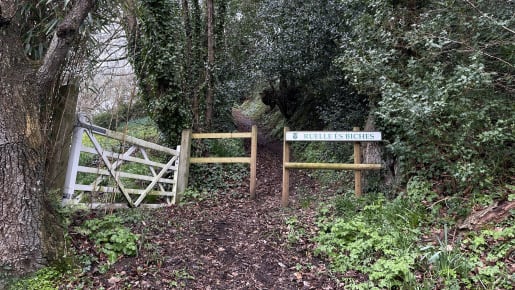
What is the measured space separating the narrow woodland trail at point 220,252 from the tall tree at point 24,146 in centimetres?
43

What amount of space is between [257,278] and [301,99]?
1003cm

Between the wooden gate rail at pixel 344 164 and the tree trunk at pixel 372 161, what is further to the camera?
the tree trunk at pixel 372 161

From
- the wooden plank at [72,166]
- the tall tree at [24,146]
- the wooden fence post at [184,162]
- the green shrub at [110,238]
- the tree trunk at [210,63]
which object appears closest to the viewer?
the tall tree at [24,146]

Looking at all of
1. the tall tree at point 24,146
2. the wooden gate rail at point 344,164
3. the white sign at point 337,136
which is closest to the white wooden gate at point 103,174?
the tall tree at point 24,146

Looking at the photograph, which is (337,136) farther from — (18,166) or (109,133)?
(18,166)

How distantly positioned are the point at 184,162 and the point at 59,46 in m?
3.52

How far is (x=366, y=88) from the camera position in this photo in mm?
5699

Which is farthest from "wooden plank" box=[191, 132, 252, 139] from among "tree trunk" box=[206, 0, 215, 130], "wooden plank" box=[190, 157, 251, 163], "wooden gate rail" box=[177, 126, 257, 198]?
"tree trunk" box=[206, 0, 215, 130]

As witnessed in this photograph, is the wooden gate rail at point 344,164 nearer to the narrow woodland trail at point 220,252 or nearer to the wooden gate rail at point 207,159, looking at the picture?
the narrow woodland trail at point 220,252

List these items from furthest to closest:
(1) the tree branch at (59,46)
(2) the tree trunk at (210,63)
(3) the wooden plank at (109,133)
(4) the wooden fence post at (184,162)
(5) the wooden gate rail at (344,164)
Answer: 1. (2) the tree trunk at (210,63)
2. (4) the wooden fence post at (184,162)
3. (5) the wooden gate rail at (344,164)
4. (3) the wooden plank at (109,133)
5. (1) the tree branch at (59,46)

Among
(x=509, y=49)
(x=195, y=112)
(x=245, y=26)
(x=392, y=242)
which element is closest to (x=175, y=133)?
(x=195, y=112)

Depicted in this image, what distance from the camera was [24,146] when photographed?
9.87 ft

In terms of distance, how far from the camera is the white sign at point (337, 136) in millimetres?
5598

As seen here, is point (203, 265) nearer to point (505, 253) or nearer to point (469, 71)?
point (505, 253)
